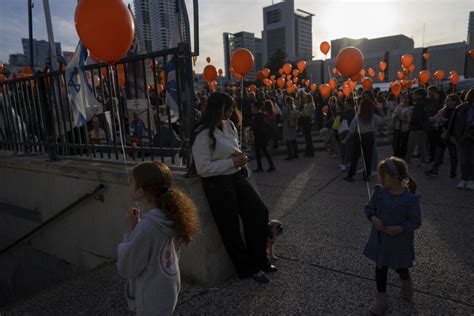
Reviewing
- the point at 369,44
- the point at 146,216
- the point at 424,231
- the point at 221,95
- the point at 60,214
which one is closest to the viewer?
the point at 146,216

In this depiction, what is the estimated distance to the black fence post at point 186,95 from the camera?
2.96 meters

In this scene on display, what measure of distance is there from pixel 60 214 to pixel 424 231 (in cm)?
469

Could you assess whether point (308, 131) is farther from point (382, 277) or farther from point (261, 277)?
point (382, 277)

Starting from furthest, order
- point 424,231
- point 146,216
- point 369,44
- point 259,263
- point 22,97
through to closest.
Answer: point 369,44
point 22,97
point 424,231
point 259,263
point 146,216

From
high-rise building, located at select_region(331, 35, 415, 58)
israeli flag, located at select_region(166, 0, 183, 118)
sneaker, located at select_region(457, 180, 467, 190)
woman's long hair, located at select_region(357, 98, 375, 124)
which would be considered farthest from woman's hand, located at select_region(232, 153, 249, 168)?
high-rise building, located at select_region(331, 35, 415, 58)

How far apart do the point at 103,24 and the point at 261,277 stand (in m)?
2.64

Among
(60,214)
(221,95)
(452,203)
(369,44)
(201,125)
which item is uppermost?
(369,44)

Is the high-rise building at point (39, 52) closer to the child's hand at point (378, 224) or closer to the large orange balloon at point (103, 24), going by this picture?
the large orange balloon at point (103, 24)

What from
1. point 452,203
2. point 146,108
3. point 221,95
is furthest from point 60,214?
point 452,203

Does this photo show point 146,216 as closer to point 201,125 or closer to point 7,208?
point 201,125

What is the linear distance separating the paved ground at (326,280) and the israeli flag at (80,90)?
1.82 m

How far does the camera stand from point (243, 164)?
2.99 m

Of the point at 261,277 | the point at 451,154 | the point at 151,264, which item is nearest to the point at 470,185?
the point at 451,154

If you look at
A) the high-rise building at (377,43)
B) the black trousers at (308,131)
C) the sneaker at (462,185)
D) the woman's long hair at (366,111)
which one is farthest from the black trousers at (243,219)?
the high-rise building at (377,43)
